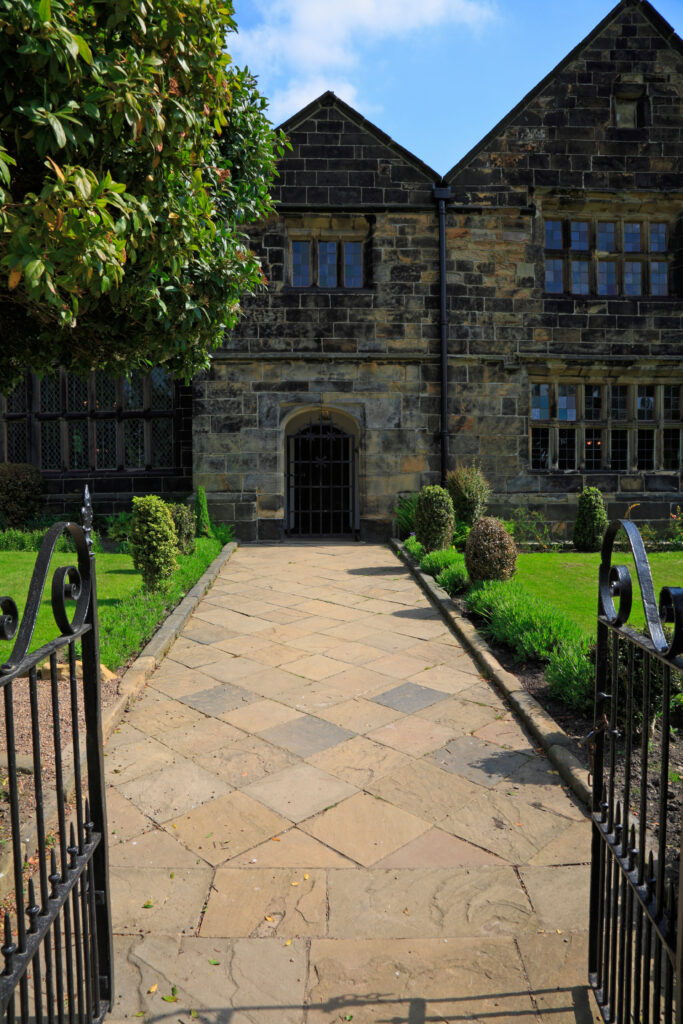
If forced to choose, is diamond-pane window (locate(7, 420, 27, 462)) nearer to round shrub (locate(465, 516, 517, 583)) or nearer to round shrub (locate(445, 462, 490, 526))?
round shrub (locate(445, 462, 490, 526))

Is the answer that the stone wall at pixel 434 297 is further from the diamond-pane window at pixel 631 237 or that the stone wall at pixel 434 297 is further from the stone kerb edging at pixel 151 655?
the stone kerb edging at pixel 151 655

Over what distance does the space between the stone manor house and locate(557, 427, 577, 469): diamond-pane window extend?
23 cm

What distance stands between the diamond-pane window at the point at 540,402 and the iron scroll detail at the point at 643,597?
36.8ft

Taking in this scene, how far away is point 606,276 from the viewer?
12.9 m

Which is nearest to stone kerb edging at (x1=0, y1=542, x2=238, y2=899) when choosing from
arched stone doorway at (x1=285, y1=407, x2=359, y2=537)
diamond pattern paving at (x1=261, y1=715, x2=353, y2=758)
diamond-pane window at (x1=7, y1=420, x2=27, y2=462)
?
diamond pattern paving at (x1=261, y1=715, x2=353, y2=758)

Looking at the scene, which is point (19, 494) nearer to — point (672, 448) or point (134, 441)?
point (134, 441)

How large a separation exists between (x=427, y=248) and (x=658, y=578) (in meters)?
7.27

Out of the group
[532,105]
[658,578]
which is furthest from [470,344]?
[658,578]

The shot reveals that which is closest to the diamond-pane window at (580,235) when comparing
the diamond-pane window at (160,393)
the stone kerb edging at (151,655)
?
the diamond-pane window at (160,393)

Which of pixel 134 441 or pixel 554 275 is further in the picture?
pixel 134 441

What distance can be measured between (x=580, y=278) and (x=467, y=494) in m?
5.13

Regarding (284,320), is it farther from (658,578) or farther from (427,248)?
(658,578)

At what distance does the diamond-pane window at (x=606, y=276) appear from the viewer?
12930mm

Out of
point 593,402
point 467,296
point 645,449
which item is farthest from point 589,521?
point 467,296
